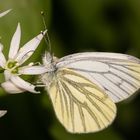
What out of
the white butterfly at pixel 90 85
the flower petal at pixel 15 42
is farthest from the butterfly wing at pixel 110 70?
the flower petal at pixel 15 42

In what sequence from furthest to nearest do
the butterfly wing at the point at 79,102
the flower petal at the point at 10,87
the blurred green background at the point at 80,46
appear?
1. the blurred green background at the point at 80,46
2. the butterfly wing at the point at 79,102
3. the flower petal at the point at 10,87

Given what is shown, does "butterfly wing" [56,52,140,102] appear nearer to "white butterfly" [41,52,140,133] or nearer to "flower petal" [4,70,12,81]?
"white butterfly" [41,52,140,133]

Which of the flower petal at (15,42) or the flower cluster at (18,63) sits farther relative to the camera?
the flower petal at (15,42)

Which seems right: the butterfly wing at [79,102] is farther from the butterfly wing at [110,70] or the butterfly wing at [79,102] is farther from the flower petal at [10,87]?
the flower petal at [10,87]

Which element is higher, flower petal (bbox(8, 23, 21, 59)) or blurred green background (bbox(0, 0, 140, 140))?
flower petal (bbox(8, 23, 21, 59))

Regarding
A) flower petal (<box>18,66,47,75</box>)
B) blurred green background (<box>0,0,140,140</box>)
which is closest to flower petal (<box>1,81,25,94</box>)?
flower petal (<box>18,66,47,75</box>)

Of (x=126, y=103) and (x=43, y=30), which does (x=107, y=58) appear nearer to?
(x=43, y=30)
